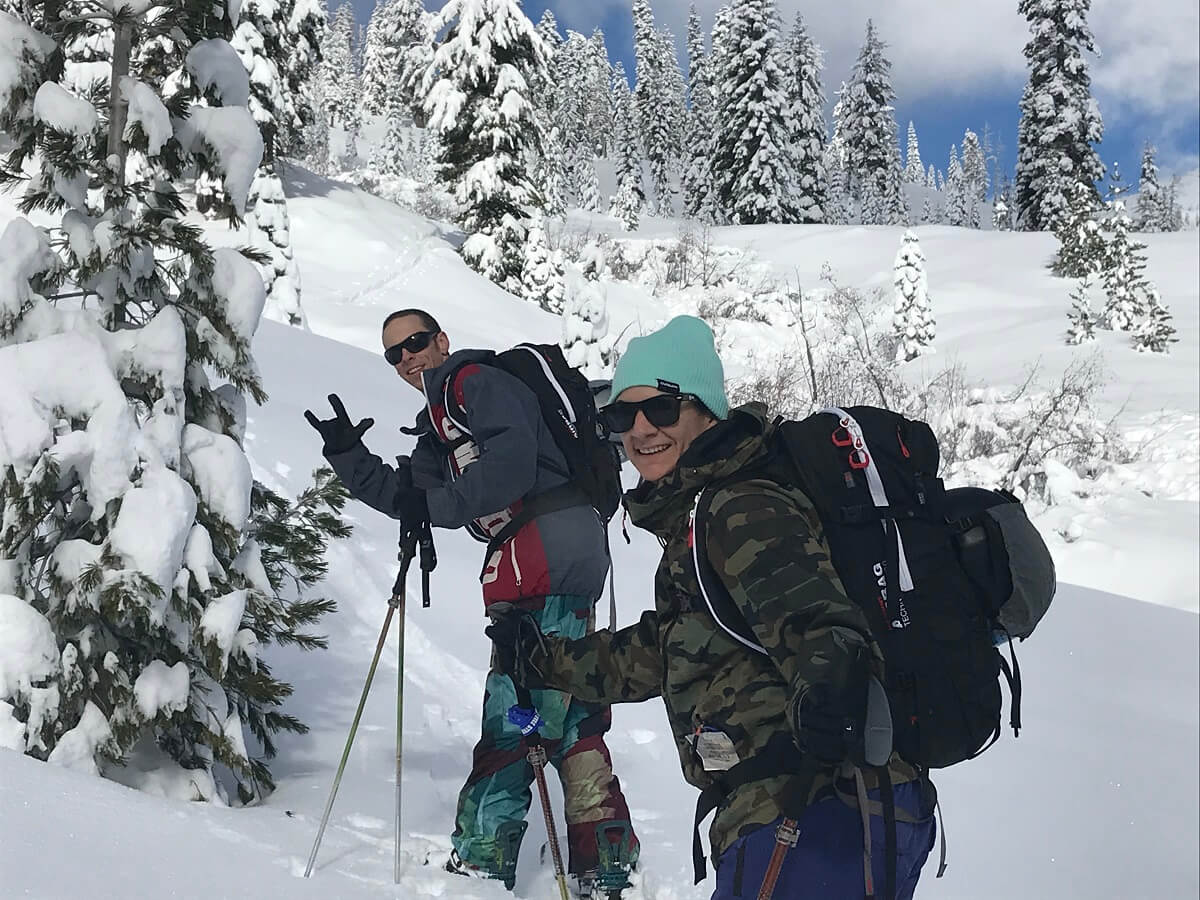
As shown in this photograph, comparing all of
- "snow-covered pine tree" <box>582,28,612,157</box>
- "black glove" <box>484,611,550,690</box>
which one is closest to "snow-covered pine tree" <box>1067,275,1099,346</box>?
"black glove" <box>484,611,550,690</box>

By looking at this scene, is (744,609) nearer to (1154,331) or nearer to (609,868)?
(609,868)

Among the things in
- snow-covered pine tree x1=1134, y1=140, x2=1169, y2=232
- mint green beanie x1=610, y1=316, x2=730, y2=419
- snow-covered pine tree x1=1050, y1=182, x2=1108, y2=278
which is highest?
snow-covered pine tree x1=1134, y1=140, x2=1169, y2=232

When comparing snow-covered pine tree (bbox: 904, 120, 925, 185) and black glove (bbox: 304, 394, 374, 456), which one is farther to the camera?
snow-covered pine tree (bbox: 904, 120, 925, 185)

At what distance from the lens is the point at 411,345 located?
11.4ft

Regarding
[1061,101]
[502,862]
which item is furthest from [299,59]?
[1061,101]

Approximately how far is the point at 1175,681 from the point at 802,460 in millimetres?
6214

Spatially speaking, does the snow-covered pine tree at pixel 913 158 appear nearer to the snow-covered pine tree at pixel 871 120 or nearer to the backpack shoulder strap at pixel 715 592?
the snow-covered pine tree at pixel 871 120

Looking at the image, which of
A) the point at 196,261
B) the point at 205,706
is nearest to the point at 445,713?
the point at 205,706

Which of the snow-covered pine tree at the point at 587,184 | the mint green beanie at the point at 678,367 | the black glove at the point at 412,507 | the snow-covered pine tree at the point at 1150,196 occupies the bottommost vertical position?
the black glove at the point at 412,507

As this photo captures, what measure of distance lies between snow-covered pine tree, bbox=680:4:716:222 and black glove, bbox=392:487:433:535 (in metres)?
35.6

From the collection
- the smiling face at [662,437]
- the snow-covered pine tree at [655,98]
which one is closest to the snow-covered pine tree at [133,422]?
the smiling face at [662,437]

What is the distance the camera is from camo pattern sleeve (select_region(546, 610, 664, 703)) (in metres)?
2.28

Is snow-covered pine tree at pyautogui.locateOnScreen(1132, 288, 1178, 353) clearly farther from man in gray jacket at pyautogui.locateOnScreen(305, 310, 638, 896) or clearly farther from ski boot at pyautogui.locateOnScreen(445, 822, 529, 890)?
ski boot at pyautogui.locateOnScreen(445, 822, 529, 890)

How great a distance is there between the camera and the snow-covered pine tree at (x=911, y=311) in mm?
23516
